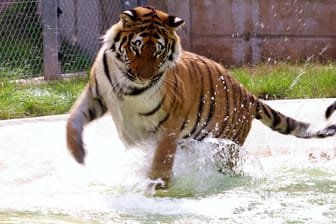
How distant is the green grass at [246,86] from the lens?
24.7 ft

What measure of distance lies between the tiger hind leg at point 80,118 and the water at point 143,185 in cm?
21

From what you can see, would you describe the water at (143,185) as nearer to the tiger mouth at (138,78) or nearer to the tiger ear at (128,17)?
the tiger mouth at (138,78)

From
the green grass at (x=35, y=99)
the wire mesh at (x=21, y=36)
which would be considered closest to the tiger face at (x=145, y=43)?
the green grass at (x=35, y=99)

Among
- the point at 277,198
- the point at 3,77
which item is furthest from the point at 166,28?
the point at 3,77

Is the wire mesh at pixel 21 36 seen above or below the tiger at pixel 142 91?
below

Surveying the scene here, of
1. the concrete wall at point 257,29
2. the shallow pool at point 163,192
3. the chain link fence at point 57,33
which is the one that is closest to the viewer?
the shallow pool at point 163,192

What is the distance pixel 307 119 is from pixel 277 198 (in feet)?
6.91

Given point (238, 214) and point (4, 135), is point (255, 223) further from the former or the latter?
point (4, 135)

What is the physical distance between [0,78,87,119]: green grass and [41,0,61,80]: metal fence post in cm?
71

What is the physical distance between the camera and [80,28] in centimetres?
1037

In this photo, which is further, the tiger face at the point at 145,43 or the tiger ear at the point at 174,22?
the tiger ear at the point at 174,22

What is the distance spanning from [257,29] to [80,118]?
20.9 ft

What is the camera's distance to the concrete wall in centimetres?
1074

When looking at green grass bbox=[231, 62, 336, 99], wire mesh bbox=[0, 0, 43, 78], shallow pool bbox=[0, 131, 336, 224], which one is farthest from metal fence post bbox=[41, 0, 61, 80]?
shallow pool bbox=[0, 131, 336, 224]
